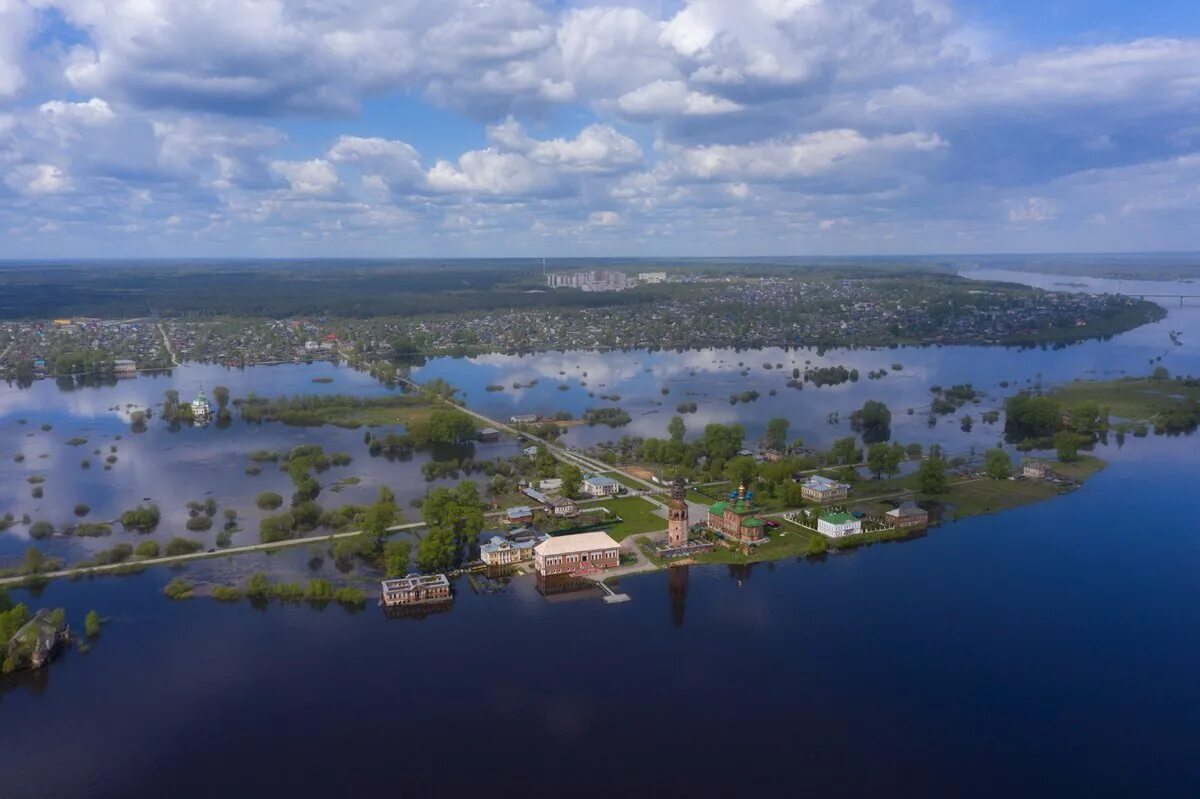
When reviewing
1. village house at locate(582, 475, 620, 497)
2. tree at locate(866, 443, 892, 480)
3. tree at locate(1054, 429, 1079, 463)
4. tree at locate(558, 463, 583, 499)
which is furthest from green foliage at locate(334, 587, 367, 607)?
tree at locate(1054, 429, 1079, 463)

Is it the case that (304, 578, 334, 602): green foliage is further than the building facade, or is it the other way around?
the building facade

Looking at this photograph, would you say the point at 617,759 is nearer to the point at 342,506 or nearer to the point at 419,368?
the point at 342,506

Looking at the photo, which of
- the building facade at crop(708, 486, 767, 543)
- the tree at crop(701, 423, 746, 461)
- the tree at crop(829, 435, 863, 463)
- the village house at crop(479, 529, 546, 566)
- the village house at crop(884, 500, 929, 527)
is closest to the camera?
the village house at crop(479, 529, 546, 566)

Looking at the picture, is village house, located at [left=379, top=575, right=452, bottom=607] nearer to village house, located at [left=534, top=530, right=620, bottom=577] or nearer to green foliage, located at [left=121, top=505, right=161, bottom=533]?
village house, located at [left=534, top=530, right=620, bottom=577]

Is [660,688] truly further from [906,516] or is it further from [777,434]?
[777,434]

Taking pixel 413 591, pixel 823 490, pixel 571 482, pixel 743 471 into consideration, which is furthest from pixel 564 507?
pixel 823 490

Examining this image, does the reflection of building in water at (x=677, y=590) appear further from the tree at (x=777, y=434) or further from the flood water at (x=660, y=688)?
the tree at (x=777, y=434)
